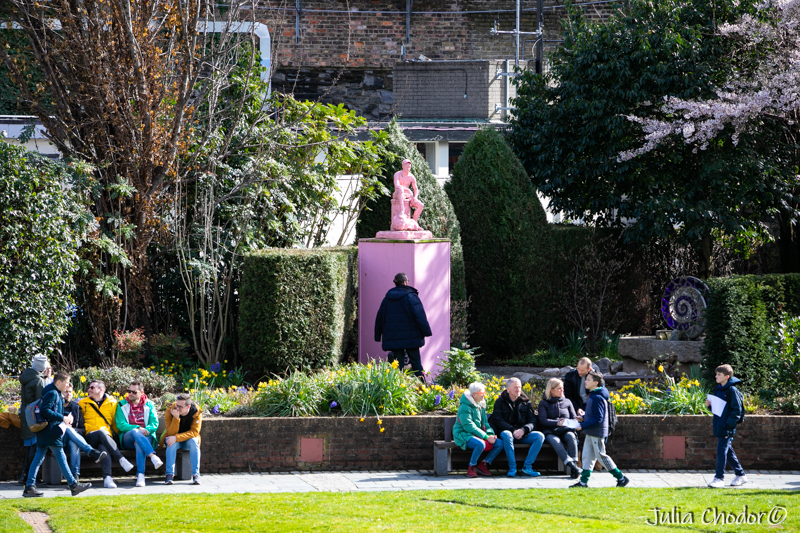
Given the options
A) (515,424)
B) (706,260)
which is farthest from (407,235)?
(706,260)

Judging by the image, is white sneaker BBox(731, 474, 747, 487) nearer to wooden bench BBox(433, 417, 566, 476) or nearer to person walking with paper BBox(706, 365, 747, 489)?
person walking with paper BBox(706, 365, 747, 489)

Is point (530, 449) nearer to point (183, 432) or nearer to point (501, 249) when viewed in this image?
point (183, 432)

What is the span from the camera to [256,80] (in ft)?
46.0

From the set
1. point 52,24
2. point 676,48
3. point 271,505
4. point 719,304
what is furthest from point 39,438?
point 676,48

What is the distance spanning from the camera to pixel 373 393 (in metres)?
9.83

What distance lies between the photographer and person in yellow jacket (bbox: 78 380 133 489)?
8773 mm

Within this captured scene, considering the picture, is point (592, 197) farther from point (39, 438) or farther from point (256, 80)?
point (39, 438)

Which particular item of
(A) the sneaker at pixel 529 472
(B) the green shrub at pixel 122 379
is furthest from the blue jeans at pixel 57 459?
(A) the sneaker at pixel 529 472

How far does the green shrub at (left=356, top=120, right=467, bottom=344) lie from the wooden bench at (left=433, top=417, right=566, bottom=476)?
4.57 m

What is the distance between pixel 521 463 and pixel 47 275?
232 inches

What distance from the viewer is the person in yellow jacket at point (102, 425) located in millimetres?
8773

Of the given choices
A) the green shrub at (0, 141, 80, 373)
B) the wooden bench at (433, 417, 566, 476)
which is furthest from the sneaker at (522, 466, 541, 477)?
the green shrub at (0, 141, 80, 373)

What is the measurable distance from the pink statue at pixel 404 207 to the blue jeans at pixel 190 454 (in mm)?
4624

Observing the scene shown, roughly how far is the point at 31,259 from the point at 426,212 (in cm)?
569
